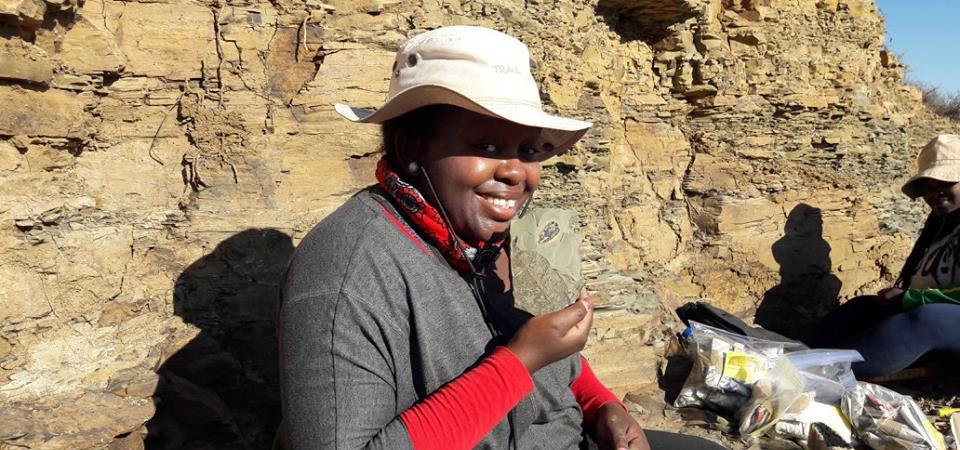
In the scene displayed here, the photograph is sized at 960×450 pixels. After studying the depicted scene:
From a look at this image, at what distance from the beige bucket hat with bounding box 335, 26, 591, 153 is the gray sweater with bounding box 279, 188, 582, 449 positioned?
1.00ft

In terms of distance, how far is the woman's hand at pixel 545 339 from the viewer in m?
1.57

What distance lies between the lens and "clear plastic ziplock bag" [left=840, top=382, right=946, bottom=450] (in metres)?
3.12

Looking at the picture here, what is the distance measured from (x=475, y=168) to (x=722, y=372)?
8.23 feet

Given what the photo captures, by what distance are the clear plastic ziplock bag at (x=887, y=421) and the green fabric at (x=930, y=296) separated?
2.93 ft

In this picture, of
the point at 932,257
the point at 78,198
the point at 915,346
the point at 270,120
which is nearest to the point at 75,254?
the point at 78,198

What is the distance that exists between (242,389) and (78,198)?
1026mm

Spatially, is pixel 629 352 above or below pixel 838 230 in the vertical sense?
below

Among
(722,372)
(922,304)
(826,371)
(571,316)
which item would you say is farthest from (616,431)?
(922,304)

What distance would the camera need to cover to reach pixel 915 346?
3883 mm

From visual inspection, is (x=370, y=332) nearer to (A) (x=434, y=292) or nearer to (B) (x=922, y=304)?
(A) (x=434, y=292)

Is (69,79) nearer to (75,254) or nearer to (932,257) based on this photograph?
(75,254)

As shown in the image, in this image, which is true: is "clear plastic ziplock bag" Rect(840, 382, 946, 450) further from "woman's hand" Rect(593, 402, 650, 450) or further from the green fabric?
"woman's hand" Rect(593, 402, 650, 450)

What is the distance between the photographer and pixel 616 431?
6.39 feet

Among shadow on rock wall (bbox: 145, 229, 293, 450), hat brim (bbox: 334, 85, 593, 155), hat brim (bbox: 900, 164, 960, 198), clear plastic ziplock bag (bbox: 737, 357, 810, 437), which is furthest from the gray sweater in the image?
hat brim (bbox: 900, 164, 960, 198)
